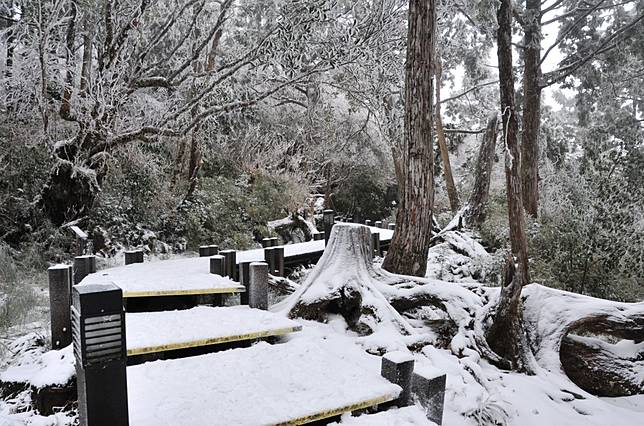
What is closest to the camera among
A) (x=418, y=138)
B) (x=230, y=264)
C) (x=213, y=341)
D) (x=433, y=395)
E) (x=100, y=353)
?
(x=100, y=353)

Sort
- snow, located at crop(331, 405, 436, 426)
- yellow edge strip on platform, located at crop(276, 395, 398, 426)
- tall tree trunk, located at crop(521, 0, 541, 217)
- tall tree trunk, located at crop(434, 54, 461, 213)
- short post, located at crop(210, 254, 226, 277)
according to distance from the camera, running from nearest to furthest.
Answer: yellow edge strip on platform, located at crop(276, 395, 398, 426), snow, located at crop(331, 405, 436, 426), short post, located at crop(210, 254, 226, 277), tall tree trunk, located at crop(521, 0, 541, 217), tall tree trunk, located at crop(434, 54, 461, 213)

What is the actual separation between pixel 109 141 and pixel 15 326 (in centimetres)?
389

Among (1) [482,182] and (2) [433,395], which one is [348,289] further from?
(1) [482,182]

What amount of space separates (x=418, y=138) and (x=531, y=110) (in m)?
6.46

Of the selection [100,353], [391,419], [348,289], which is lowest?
[391,419]

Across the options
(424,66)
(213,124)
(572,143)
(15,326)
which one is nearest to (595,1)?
(572,143)

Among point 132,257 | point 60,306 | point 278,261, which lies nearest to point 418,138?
point 278,261

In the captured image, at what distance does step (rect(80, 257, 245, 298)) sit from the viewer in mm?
5004

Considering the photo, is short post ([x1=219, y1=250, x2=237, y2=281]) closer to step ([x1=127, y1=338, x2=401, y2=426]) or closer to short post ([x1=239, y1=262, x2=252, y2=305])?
short post ([x1=239, y1=262, x2=252, y2=305])

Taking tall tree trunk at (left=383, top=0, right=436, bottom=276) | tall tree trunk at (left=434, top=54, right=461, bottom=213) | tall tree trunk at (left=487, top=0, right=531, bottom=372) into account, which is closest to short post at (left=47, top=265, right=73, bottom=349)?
tall tree trunk at (left=383, top=0, right=436, bottom=276)

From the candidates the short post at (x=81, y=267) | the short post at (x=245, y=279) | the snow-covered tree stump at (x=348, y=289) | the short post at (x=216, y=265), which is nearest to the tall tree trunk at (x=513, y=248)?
the snow-covered tree stump at (x=348, y=289)

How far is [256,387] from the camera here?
10.8ft

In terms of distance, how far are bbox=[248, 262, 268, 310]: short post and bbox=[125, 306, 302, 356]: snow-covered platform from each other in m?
0.17

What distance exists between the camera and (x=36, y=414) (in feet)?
11.1
